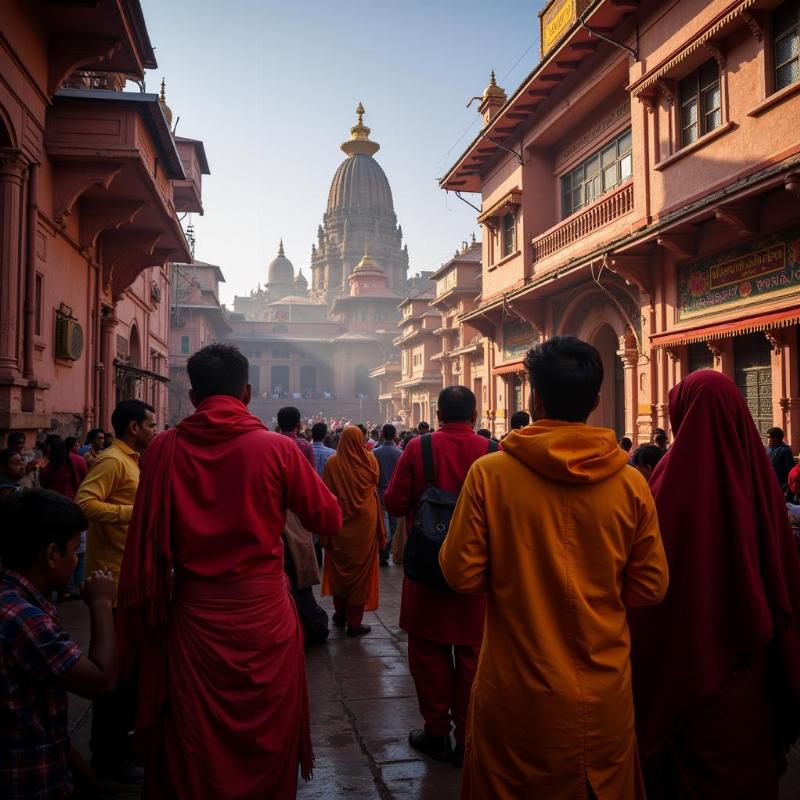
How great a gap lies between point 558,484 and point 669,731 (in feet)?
3.62

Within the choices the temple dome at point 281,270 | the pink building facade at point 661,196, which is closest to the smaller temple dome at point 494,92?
the pink building facade at point 661,196

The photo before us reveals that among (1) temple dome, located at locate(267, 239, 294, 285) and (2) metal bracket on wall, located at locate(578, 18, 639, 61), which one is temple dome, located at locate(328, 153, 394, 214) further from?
(2) metal bracket on wall, located at locate(578, 18, 639, 61)

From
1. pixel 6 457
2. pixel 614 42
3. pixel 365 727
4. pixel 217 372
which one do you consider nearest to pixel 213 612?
pixel 217 372

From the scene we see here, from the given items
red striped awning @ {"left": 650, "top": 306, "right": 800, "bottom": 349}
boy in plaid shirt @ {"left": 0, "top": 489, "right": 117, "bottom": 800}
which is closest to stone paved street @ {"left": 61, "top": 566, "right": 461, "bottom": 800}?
boy in plaid shirt @ {"left": 0, "top": 489, "right": 117, "bottom": 800}

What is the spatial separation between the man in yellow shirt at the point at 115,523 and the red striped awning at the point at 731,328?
689 cm

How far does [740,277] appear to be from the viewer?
8.84 meters

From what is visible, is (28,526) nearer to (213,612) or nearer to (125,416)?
(213,612)

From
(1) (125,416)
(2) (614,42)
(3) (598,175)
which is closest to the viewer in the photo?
(1) (125,416)

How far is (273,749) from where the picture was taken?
8.16ft

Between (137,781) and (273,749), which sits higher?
(273,749)

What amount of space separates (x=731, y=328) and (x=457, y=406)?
614 cm

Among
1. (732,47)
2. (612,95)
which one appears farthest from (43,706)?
(612,95)

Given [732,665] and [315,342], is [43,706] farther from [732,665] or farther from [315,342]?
[315,342]

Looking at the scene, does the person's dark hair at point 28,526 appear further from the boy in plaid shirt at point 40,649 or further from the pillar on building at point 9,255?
the pillar on building at point 9,255
